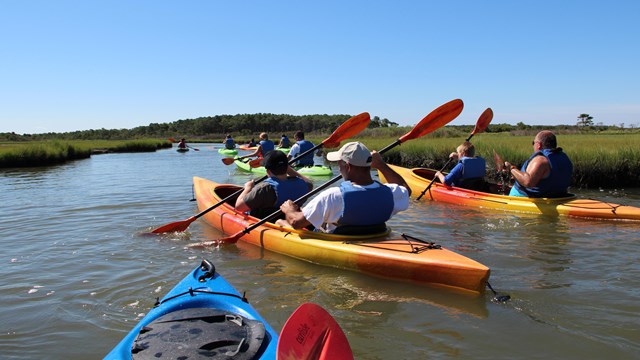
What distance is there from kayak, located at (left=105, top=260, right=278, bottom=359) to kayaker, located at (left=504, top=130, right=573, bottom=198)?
19.8 ft

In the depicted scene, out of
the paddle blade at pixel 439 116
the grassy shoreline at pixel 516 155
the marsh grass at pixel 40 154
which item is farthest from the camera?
the marsh grass at pixel 40 154

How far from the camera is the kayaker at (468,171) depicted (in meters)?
9.24

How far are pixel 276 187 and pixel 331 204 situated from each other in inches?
62.2

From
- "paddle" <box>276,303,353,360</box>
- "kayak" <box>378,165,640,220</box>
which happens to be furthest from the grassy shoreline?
"paddle" <box>276,303,353,360</box>

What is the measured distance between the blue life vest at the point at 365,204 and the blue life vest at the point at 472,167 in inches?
199

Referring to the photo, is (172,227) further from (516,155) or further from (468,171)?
(516,155)

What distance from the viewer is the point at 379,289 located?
4.51m

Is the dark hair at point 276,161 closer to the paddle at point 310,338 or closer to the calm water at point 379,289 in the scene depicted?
the calm water at point 379,289

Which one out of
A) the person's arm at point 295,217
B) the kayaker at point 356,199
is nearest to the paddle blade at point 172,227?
the person's arm at point 295,217

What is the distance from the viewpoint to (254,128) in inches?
3927

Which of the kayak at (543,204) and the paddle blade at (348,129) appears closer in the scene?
the kayak at (543,204)

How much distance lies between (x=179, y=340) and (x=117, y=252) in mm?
4412

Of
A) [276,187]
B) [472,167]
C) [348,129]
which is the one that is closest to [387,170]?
[276,187]

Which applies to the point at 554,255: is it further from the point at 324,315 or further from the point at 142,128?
the point at 142,128
